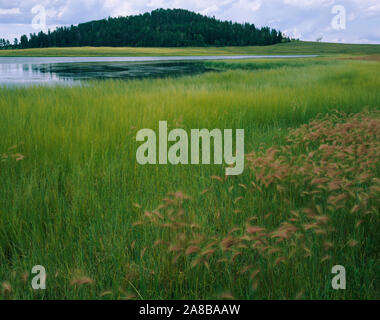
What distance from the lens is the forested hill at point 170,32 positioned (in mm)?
98438

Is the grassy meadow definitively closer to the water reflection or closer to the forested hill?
the water reflection

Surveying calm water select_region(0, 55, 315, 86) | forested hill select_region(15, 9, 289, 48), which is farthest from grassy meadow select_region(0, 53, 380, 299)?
forested hill select_region(15, 9, 289, 48)

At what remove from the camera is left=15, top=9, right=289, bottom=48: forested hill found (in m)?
98.4

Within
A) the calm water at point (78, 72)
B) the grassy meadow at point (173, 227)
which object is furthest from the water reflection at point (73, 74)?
the grassy meadow at point (173, 227)

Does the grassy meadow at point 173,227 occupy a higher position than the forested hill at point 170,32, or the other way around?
the forested hill at point 170,32

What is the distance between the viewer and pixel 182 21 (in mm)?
120625

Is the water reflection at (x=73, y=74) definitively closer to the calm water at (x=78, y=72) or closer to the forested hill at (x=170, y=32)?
the calm water at (x=78, y=72)

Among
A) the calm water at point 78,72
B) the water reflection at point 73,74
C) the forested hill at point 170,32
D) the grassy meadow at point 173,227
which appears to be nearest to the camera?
the grassy meadow at point 173,227

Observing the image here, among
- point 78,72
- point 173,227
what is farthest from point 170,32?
point 173,227

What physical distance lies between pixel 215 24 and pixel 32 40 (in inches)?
2687

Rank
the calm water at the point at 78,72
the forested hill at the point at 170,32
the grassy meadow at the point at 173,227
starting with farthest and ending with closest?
1. the forested hill at the point at 170,32
2. the calm water at the point at 78,72
3. the grassy meadow at the point at 173,227

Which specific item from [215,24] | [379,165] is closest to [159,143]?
[379,165]

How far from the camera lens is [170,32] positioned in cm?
11325

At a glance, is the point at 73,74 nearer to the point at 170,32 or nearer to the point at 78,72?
the point at 78,72
